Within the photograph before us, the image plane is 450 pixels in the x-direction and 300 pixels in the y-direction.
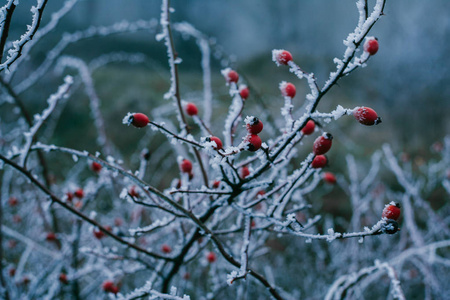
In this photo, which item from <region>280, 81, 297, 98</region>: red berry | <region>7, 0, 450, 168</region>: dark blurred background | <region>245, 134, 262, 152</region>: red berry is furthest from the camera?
<region>7, 0, 450, 168</region>: dark blurred background

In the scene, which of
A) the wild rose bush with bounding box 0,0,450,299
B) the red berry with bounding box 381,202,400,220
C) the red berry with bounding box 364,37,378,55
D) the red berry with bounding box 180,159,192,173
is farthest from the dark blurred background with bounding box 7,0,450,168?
the red berry with bounding box 381,202,400,220

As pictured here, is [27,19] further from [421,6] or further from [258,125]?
[258,125]

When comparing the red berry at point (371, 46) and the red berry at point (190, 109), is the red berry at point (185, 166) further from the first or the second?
the red berry at point (371, 46)

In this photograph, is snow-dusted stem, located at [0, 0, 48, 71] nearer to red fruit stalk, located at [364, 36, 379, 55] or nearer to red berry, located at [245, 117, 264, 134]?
red berry, located at [245, 117, 264, 134]

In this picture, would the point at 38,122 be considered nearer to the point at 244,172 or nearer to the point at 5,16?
the point at 5,16

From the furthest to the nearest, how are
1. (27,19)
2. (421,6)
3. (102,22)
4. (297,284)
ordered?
(102,22) < (27,19) < (421,6) < (297,284)

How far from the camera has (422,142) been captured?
25.4 ft

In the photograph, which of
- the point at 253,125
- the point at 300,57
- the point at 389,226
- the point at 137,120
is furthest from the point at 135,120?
the point at 300,57

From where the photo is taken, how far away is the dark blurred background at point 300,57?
7.76 meters

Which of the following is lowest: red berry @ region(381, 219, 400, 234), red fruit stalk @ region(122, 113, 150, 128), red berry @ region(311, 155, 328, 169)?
red berry @ region(381, 219, 400, 234)

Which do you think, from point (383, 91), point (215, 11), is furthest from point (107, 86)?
point (383, 91)

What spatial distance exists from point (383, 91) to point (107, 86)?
7040 mm

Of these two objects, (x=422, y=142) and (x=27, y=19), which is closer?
(x=422, y=142)

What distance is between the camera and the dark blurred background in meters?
7.76
